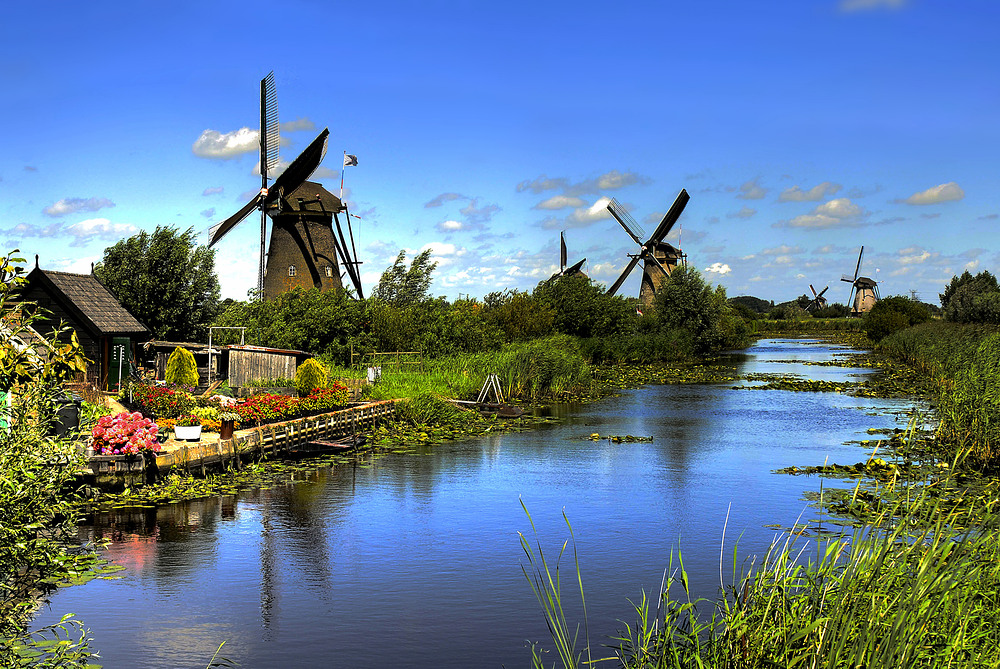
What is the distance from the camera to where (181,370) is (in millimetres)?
25203

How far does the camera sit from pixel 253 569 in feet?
39.1

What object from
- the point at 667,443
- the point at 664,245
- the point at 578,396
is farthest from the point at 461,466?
the point at 664,245

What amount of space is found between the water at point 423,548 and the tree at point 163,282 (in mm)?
22705

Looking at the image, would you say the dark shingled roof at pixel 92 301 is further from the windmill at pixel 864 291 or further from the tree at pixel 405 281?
the windmill at pixel 864 291

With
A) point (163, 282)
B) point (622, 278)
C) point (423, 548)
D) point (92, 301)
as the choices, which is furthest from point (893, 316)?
point (423, 548)

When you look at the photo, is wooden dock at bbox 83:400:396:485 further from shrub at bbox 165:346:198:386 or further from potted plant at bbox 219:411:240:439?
shrub at bbox 165:346:198:386

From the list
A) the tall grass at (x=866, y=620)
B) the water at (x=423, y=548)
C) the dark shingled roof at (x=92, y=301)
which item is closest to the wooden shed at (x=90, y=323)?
the dark shingled roof at (x=92, y=301)

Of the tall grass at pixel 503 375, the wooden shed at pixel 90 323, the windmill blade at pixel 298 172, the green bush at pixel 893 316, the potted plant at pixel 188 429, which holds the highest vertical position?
the windmill blade at pixel 298 172

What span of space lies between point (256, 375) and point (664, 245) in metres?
57.1

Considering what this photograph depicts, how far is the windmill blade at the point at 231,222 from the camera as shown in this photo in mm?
44938

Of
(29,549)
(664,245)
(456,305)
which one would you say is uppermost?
(664,245)

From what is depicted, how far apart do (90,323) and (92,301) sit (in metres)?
1.46

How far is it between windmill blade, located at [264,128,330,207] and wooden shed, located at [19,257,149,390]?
18.9 meters

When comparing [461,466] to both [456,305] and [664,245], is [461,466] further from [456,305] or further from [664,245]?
[664,245]
